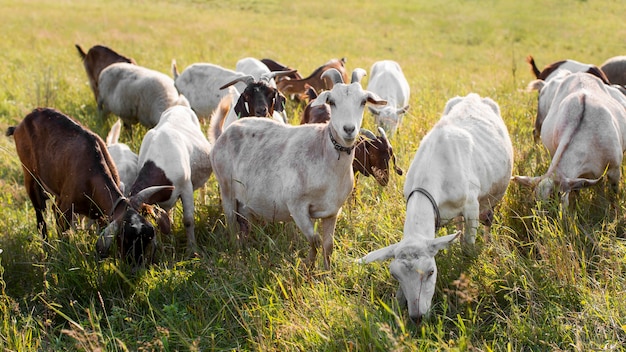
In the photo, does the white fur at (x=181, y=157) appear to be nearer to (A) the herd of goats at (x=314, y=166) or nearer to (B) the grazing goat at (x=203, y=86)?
(A) the herd of goats at (x=314, y=166)

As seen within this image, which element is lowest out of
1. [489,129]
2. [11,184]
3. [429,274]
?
[11,184]

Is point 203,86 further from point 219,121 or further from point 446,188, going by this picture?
point 446,188

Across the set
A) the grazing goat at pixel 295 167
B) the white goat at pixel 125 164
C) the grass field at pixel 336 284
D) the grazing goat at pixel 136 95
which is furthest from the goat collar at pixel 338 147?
the grazing goat at pixel 136 95

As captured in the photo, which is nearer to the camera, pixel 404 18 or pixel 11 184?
pixel 11 184

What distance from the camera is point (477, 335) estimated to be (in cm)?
425

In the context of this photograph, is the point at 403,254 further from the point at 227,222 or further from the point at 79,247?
the point at 79,247

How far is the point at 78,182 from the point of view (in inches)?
225

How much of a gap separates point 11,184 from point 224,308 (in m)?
4.67

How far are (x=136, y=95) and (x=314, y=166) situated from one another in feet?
18.6

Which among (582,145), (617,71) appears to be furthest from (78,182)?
(617,71)

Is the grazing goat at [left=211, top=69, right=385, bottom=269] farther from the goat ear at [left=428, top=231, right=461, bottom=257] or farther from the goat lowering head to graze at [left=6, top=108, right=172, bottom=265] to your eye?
the goat ear at [left=428, top=231, right=461, bottom=257]

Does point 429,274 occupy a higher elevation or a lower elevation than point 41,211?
higher

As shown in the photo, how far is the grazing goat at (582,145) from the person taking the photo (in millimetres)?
5629

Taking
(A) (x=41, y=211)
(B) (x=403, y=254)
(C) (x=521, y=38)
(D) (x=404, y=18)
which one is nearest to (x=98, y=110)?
(A) (x=41, y=211)
